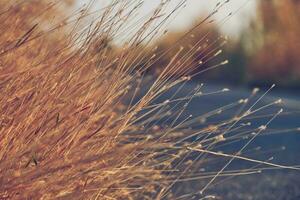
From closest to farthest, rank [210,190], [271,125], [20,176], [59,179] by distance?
1. [20,176]
2. [59,179]
3. [210,190]
4. [271,125]

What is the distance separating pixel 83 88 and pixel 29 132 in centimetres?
25

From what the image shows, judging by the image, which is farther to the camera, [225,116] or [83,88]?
[225,116]

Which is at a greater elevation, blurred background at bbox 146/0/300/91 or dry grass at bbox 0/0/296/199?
dry grass at bbox 0/0/296/199

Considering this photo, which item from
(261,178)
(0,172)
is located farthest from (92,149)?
(261,178)

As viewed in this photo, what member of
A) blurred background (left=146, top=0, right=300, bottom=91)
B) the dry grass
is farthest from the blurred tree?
the dry grass

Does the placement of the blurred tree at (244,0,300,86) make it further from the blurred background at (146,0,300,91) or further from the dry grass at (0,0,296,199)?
the dry grass at (0,0,296,199)

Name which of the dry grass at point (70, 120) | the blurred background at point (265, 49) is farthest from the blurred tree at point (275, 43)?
the dry grass at point (70, 120)

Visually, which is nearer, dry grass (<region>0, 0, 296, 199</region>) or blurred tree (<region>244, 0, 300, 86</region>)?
dry grass (<region>0, 0, 296, 199</region>)

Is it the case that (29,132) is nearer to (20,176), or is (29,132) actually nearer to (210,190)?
(20,176)

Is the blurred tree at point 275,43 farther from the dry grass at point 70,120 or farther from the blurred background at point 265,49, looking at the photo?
the dry grass at point 70,120

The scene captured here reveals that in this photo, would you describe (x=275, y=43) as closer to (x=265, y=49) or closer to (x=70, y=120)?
(x=265, y=49)

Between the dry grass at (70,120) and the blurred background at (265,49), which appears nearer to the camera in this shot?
the dry grass at (70,120)

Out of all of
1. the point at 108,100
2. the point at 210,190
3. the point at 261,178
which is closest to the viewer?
the point at 108,100

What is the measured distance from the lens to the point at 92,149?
2156 millimetres
